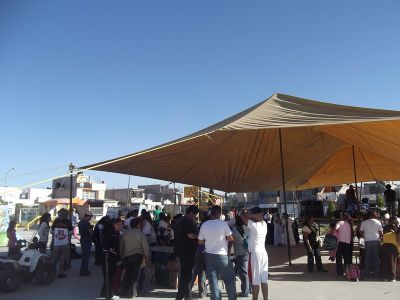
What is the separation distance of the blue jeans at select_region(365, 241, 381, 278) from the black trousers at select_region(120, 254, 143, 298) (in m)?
4.88

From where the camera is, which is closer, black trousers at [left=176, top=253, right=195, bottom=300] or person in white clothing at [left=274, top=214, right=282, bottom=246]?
black trousers at [left=176, top=253, right=195, bottom=300]

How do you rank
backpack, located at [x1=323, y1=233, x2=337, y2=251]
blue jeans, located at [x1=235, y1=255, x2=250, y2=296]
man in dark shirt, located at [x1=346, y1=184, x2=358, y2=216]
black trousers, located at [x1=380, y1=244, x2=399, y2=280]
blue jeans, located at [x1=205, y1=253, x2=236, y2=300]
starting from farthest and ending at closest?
man in dark shirt, located at [x1=346, y1=184, x2=358, y2=216]
backpack, located at [x1=323, y1=233, x2=337, y2=251]
black trousers, located at [x1=380, y1=244, x2=399, y2=280]
blue jeans, located at [x1=235, y1=255, x2=250, y2=296]
blue jeans, located at [x1=205, y1=253, x2=236, y2=300]

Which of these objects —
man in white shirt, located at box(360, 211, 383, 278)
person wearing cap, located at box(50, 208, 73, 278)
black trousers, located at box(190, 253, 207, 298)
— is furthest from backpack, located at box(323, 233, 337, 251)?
person wearing cap, located at box(50, 208, 73, 278)

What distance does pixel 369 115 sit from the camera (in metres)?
8.07

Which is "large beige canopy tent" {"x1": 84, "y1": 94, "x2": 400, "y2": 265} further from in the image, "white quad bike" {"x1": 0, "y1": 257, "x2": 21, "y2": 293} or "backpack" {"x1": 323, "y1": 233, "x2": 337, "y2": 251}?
"white quad bike" {"x1": 0, "y1": 257, "x2": 21, "y2": 293}

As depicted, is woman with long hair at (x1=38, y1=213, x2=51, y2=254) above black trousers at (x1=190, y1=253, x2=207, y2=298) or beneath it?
above

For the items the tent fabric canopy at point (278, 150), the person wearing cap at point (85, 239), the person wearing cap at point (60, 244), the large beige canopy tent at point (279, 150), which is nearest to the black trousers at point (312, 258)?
the large beige canopy tent at point (279, 150)

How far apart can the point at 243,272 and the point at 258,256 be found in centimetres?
138

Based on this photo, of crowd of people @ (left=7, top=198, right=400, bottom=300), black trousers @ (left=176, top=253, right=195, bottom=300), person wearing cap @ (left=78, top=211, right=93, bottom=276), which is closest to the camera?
crowd of people @ (left=7, top=198, right=400, bottom=300)

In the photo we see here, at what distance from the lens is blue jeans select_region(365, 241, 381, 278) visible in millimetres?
8430

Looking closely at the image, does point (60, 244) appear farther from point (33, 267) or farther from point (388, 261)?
point (388, 261)

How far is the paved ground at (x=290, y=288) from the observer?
271 inches

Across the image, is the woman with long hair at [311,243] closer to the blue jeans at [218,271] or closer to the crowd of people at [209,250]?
the crowd of people at [209,250]

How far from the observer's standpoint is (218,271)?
19.1 feet
